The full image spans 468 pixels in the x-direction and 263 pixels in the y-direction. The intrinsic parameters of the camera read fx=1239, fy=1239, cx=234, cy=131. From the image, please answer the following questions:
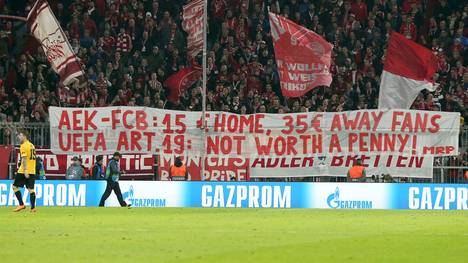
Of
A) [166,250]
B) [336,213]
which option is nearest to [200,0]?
[336,213]

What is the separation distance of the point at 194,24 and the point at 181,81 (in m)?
2.92

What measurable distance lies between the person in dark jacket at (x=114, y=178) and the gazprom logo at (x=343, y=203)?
6108mm

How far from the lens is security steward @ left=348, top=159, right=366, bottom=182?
116 ft

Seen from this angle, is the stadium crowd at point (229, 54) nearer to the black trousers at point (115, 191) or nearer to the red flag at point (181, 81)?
the red flag at point (181, 81)

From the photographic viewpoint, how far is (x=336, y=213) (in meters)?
31.2

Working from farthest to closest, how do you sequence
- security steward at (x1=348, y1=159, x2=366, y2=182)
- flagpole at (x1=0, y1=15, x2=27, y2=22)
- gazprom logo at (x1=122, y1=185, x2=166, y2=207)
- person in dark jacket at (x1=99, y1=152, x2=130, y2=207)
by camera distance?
flagpole at (x1=0, y1=15, x2=27, y2=22), gazprom logo at (x1=122, y1=185, x2=166, y2=207), security steward at (x1=348, y1=159, x2=366, y2=182), person in dark jacket at (x1=99, y1=152, x2=130, y2=207)

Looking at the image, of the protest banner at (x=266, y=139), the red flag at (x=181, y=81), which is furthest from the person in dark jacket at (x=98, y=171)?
the red flag at (x=181, y=81)

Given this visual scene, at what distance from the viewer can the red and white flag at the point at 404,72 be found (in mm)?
35938

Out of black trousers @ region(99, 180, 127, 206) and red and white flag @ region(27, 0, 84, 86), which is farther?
red and white flag @ region(27, 0, 84, 86)

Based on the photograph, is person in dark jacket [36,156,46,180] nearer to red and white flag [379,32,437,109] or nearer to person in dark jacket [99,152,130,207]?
person in dark jacket [99,152,130,207]

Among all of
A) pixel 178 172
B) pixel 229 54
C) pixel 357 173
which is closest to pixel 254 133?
pixel 178 172

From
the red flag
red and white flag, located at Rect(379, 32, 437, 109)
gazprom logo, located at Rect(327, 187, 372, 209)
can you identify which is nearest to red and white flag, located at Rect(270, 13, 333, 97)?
red and white flag, located at Rect(379, 32, 437, 109)

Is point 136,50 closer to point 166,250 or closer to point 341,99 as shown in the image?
point 341,99

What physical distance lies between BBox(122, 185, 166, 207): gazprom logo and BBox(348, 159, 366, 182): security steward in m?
5.62
